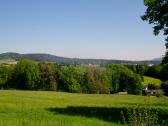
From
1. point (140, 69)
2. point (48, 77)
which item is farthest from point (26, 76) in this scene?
point (140, 69)

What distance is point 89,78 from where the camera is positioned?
128 meters

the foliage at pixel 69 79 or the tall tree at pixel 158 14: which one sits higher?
the tall tree at pixel 158 14

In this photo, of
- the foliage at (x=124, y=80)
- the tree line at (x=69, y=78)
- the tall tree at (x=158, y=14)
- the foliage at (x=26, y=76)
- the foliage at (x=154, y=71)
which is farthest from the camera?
the foliage at (x=154, y=71)

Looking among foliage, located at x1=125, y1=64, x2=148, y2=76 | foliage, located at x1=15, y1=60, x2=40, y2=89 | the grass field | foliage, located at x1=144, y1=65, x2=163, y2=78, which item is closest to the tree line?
foliage, located at x1=15, y1=60, x2=40, y2=89

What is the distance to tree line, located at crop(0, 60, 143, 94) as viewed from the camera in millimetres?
120688

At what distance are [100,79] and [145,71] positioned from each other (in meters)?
28.1

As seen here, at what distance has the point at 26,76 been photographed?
4788 inches

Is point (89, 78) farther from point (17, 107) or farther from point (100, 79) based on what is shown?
point (17, 107)

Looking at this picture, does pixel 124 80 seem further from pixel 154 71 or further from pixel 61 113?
pixel 61 113

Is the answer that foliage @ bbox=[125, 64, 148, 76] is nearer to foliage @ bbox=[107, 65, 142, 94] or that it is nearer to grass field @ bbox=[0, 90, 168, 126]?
foliage @ bbox=[107, 65, 142, 94]

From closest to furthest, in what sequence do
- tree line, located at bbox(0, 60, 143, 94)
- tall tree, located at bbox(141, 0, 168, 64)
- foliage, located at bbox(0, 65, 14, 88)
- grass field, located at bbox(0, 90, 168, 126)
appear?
grass field, located at bbox(0, 90, 168, 126)
tall tree, located at bbox(141, 0, 168, 64)
foliage, located at bbox(0, 65, 14, 88)
tree line, located at bbox(0, 60, 143, 94)

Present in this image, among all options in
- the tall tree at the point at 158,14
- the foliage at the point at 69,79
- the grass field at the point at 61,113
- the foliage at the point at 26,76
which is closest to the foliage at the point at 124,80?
the foliage at the point at 69,79

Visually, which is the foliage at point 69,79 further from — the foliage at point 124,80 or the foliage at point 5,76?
the foliage at point 5,76

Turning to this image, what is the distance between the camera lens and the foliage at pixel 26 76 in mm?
120250
